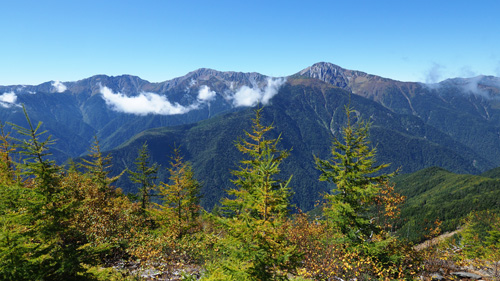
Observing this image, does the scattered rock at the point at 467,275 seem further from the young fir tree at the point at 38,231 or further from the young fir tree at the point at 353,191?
the young fir tree at the point at 38,231

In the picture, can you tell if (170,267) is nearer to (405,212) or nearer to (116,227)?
(116,227)

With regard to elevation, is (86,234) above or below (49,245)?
below

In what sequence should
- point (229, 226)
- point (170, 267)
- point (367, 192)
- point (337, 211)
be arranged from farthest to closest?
point (337, 211), point (367, 192), point (170, 267), point (229, 226)

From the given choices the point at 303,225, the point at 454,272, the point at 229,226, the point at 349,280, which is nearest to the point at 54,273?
the point at 229,226

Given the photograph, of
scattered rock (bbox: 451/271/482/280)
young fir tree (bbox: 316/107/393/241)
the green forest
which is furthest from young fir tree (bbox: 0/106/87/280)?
scattered rock (bbox: 451/271/482/280)

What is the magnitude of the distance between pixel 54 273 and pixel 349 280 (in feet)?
42.1

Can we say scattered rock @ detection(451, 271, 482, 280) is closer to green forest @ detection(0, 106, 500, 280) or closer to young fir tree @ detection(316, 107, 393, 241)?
green forest @ detection(0, 106, 500, 280)

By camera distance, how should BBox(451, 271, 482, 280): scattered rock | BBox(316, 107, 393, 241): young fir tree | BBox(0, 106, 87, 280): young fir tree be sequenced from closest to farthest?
1. BBox(0, 106, 87, 280): young fir tree
2. BBox(451, 271, 482, 280): scattered rock
3. BBox(316, 107, 393, 241): young fir tree

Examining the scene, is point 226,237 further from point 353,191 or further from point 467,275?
point 467,275

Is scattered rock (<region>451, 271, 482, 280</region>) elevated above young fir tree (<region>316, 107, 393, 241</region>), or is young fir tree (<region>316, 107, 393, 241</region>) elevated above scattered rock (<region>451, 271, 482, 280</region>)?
young fir tree (<region>316, 107, 393, 241</region>)

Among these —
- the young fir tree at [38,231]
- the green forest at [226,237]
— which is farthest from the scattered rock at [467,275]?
the young fir tree at [38,231]

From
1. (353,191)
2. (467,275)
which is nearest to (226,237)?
(353,191)

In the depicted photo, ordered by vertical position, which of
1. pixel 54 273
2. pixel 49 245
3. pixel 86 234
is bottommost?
pixel 86 234

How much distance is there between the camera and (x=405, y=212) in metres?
192
